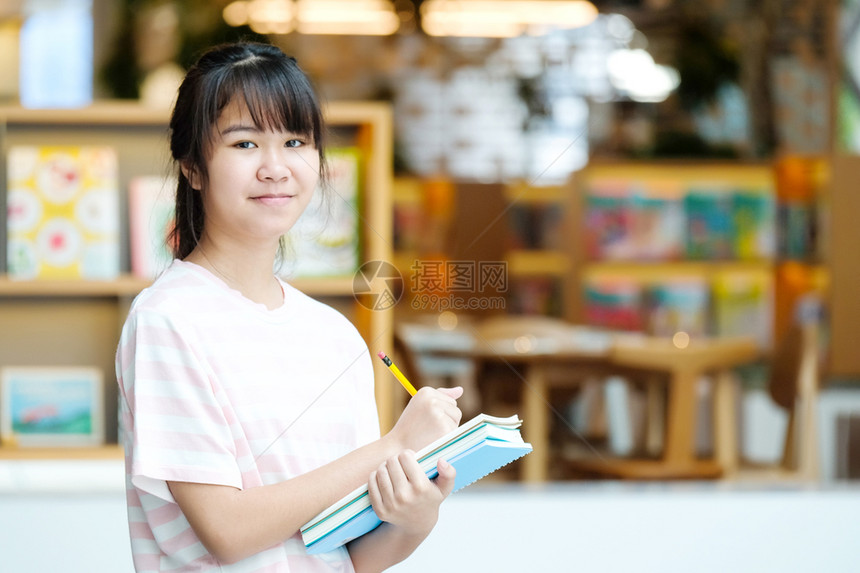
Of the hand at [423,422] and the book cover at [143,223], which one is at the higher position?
the book cover at [143,223]

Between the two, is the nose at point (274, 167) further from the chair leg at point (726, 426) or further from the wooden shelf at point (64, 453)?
the chair leg at point (726, 426)

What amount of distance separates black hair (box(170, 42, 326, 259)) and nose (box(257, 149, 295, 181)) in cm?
2

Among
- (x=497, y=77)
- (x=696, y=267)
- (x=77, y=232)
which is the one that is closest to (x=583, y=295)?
(x=696, y=267)

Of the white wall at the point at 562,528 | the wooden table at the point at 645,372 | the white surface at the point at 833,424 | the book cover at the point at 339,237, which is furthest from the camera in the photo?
the white surface at the point at 833,424

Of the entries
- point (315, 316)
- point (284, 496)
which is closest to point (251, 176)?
point (315, 316)

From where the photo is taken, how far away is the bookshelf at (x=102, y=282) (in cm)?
194

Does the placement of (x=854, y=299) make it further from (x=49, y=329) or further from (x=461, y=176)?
(x=49, y=329)

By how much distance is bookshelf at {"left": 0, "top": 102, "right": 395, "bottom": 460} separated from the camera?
76.5 inches

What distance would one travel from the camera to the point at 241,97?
0.73 meters

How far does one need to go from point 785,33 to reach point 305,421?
3.50 metres

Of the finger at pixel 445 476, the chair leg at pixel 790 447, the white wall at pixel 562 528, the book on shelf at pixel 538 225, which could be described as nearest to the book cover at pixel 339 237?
the white wall at pixel 562 528

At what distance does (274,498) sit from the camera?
2.25 ft

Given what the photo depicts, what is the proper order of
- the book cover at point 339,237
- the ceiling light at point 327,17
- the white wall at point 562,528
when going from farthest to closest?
the ceiling light at point 327,17, the white wall at point 562,528, the book cover at point 339,237

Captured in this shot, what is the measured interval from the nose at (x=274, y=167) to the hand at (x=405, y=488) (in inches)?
Result: 9.2
